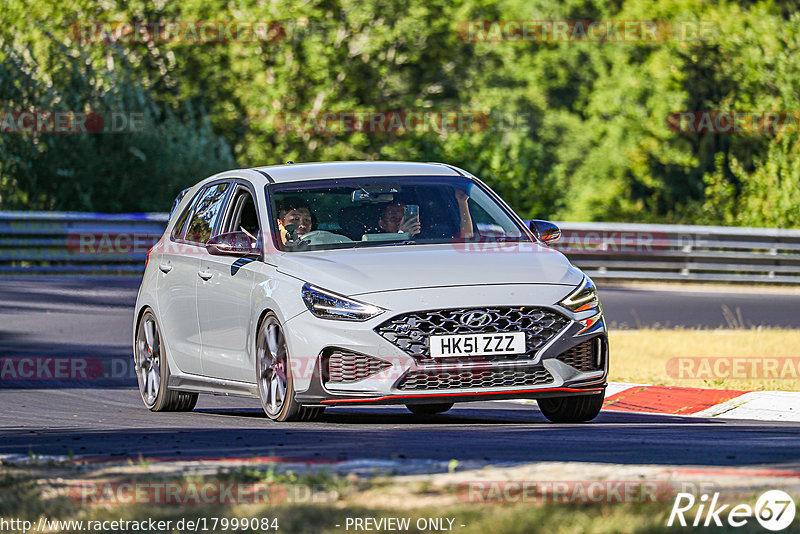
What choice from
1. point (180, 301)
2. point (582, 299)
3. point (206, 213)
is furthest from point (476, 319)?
point (206, 213)

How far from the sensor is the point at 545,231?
10953 millimetres

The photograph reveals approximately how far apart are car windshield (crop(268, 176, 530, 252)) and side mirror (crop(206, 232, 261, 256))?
160mm

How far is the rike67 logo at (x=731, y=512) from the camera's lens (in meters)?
5.75

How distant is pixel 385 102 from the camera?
164 ft

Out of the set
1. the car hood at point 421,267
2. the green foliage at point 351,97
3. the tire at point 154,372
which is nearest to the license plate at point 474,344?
the car hood at point 421,267

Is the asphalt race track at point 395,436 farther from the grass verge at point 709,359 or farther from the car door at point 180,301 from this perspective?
the grass verge at point 709,359

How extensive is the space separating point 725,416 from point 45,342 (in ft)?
27.2

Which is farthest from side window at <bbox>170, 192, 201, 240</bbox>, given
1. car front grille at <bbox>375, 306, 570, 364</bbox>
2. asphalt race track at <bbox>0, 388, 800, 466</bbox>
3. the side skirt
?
car front grille at <bbox>375, 306, 570, 364</bbox>

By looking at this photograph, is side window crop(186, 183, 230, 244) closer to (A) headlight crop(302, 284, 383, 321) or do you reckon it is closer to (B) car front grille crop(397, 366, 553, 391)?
(A) headlight crop(302, 284, 383, 321)

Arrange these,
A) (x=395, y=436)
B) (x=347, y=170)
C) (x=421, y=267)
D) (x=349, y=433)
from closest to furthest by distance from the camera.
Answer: (x=395, y=436) → (x=349, y=433) → (x=421, y=267) → (x=347, y=170)

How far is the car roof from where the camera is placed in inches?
434

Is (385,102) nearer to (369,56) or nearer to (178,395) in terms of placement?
(369,56)

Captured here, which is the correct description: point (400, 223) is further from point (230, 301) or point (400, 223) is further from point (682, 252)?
point (682, 252)

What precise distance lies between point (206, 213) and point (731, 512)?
658cm
